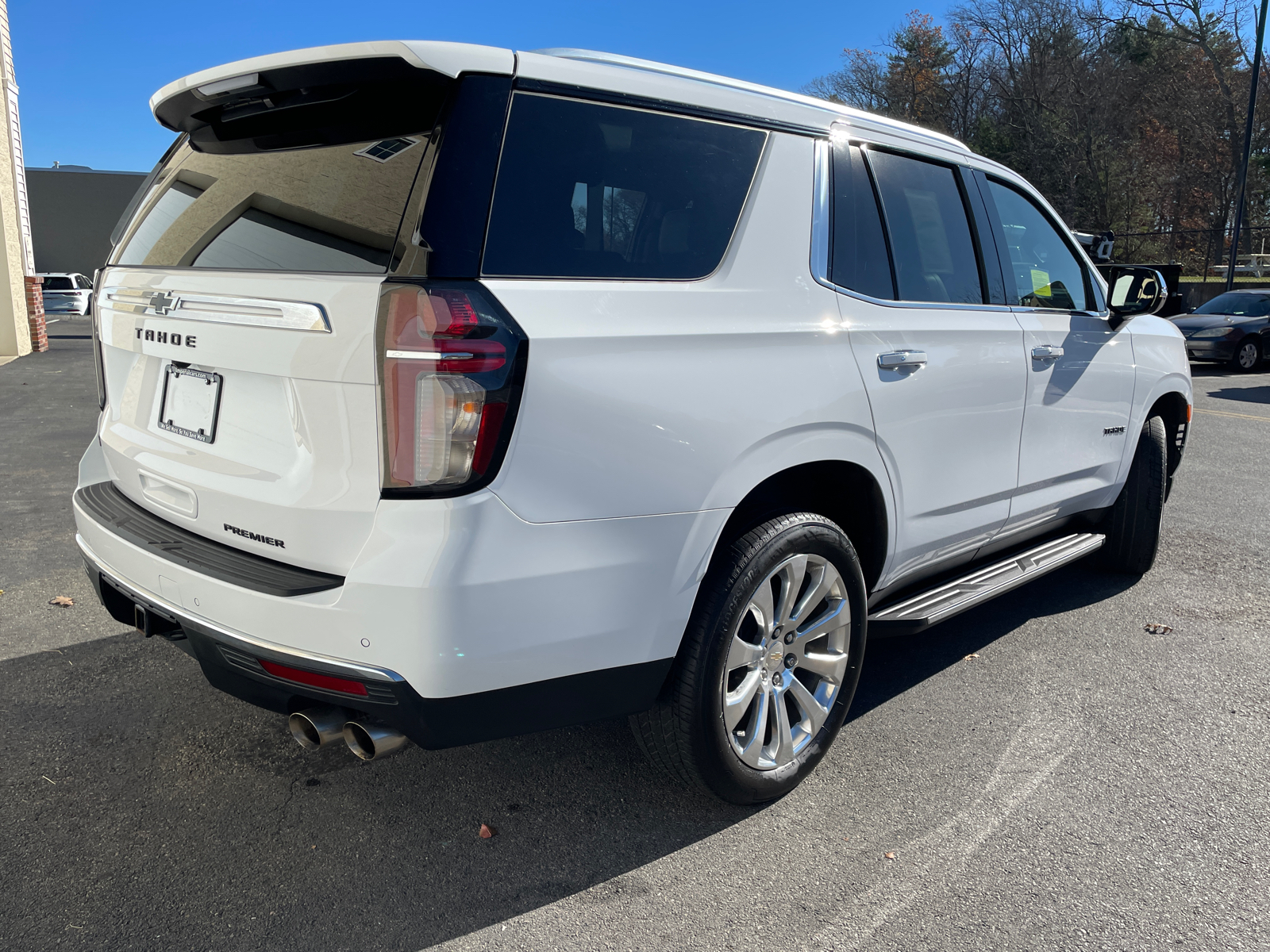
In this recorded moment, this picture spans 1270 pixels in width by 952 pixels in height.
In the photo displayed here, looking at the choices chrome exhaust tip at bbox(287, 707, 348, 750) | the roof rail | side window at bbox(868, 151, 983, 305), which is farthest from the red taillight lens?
side window at bbox(868, 151, 983, 305)

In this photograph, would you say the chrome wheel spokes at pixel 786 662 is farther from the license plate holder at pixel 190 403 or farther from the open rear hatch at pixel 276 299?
the license plate holder at pixel 190 403

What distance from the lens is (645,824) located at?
2.67m

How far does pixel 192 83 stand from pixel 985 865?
2939mm

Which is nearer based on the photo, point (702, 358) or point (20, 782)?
point (702, 358)

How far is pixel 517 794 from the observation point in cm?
280

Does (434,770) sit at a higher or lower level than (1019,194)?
lower

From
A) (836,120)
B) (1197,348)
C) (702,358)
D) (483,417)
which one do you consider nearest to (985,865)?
(702,358)

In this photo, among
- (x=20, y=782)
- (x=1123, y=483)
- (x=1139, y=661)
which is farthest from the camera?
(x=1123, y=483)

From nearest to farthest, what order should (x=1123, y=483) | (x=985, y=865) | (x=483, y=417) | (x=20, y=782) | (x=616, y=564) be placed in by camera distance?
(x=483, y=417) → (x=616, y=564) → (x=985, y=865) → (x=20, y=782) → (x=1123, y=483)

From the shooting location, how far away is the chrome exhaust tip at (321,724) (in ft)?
7.28

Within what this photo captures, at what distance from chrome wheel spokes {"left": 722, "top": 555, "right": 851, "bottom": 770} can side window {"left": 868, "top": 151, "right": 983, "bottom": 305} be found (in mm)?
1047

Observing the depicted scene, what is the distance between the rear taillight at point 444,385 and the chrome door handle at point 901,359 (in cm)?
136

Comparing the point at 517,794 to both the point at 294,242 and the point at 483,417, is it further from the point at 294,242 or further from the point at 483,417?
the point at 294,242

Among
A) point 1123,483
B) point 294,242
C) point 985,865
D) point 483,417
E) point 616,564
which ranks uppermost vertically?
point 294,242
